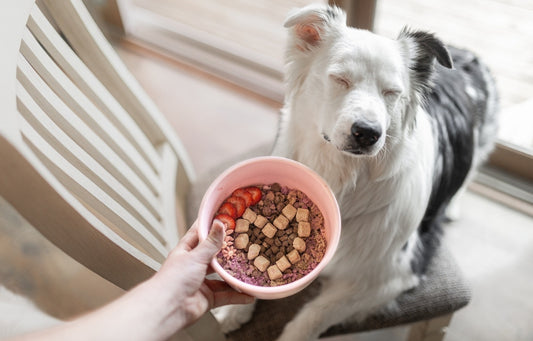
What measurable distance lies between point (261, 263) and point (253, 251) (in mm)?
35

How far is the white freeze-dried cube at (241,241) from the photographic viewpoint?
0.95 meters

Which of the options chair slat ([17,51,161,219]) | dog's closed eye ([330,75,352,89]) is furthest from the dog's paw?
dog's closed eye ([330,75,352,89])

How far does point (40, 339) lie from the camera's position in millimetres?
690

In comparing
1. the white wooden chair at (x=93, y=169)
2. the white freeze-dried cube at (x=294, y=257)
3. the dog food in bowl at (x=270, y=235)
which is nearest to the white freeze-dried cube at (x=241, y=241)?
the dog food in bowl at (x=270, y=235)

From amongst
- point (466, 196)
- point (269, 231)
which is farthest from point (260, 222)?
point (466, 196)

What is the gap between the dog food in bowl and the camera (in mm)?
909

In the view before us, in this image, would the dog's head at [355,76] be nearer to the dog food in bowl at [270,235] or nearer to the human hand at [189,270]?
the dog food in bowl at [270,235]

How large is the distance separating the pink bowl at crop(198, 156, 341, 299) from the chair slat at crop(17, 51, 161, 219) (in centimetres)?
37

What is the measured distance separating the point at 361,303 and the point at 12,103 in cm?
93

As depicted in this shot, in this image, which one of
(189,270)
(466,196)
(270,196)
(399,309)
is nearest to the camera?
(189,270)

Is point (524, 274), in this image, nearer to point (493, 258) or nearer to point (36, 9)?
point (493, 258)

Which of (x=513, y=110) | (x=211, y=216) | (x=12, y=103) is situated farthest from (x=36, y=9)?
(x=513, y=110)

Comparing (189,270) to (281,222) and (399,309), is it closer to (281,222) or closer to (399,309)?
(281,222)

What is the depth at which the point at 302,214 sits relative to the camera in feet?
3.19
